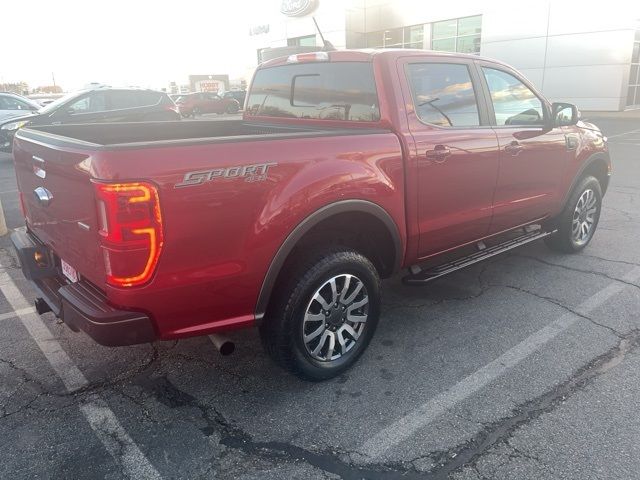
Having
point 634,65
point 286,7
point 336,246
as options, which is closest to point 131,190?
point 336,246

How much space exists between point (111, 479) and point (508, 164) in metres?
3.35

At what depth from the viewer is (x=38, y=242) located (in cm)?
313

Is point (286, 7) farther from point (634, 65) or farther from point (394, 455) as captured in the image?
point (394, 455)

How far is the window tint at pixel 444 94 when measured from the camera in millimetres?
3408

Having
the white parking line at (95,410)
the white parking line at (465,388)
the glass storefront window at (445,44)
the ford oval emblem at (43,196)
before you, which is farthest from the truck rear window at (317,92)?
the glass storefront window at (445,44)

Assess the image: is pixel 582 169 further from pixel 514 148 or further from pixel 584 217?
pixel 514 148

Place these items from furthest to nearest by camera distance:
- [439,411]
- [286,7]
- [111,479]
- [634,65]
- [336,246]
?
1. [286,7]
2. [634,65]
3. [336,246]
4. [439,411]
5. [111,479]

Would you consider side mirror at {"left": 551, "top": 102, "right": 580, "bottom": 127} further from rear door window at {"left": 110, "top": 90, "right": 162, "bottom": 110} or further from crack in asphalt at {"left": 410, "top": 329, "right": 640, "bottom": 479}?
rear door window at {"left": 110, "top": 90, "right": 162, "bottom": 110}

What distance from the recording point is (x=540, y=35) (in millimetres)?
22359

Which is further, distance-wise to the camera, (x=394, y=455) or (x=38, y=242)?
(x=38, y=242)

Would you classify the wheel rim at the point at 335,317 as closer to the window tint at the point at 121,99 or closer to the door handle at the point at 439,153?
the door handle at the point at 439,153

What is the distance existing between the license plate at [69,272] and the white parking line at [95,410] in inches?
27.4

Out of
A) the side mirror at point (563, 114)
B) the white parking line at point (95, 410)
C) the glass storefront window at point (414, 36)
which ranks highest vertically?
the glass storefront window at point (414, 36)

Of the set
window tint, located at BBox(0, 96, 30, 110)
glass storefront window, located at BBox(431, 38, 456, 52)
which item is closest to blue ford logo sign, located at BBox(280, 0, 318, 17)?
glass storefront window, located at BBox(431, 38, 456, 52)
